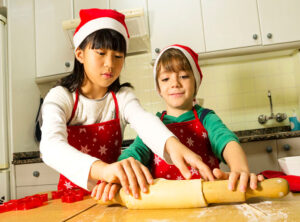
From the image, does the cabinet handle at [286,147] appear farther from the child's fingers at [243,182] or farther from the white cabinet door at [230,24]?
the child's fingers at [243,182]

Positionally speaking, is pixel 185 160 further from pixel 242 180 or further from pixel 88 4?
pixel 88 4

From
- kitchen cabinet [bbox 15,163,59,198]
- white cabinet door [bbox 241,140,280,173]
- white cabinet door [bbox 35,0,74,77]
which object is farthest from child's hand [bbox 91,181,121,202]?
white cabinet door [bbox 35,0,74,77]

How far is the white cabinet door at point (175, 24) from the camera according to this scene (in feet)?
6.30

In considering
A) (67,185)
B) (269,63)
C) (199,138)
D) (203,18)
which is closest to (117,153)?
(67,185)

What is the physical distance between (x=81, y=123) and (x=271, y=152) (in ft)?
3.84

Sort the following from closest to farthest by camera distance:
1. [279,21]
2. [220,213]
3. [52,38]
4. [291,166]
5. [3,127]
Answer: [220,213]
[291,166]
[279,21]
[3,127]
[52,38]

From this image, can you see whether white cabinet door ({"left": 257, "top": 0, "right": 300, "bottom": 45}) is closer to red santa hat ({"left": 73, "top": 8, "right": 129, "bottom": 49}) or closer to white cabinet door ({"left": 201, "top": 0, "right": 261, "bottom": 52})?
white cabinet door ({"left": 201, "top": 0, "right": 261, "bottom": 52})

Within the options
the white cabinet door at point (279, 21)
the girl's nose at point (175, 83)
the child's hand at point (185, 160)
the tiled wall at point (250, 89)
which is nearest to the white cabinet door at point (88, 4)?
the tiled wall at point (250, 89)

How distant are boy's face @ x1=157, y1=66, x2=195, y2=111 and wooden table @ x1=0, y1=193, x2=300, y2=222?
1.72ft

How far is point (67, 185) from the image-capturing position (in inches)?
39.6

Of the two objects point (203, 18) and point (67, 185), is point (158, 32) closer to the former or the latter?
point (203, 18)

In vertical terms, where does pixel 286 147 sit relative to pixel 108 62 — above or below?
below

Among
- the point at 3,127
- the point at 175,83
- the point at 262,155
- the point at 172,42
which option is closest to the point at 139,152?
the point at 175,83

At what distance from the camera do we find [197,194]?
462 mm
